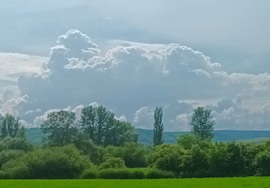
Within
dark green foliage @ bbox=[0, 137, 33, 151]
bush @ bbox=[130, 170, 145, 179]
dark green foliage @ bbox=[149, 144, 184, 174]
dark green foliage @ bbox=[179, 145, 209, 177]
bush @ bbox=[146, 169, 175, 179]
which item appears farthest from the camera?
dark green foliage @ bbox=[0, 137, 33, 151]

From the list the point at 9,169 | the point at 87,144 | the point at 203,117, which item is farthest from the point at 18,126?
the point at 9,169

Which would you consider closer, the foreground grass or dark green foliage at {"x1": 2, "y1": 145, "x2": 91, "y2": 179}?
the foreground grass

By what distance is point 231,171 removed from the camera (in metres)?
86.7

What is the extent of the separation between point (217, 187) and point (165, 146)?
51352 mm

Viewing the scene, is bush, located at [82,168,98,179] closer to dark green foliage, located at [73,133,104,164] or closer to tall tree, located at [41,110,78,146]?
dark green foliage, located at [73,133,104,164]

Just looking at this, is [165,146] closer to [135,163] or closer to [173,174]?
[173,174]

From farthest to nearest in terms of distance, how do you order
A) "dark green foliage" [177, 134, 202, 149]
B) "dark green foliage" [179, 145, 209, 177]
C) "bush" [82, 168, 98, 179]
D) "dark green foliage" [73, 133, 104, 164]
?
"dark green foliage" [73, 133, 104, 164] < "dark green foliage" [177, 134, 202, 149] < "bush" [82, 168, 98, 179] < "dark green foliage" [179, 145, 209, 177]

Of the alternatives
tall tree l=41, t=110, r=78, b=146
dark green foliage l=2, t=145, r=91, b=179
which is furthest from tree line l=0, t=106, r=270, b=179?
tall tree l=41, t=110, r=78, b=146

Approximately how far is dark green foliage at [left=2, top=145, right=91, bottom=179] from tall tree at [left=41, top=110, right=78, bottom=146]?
35.7m

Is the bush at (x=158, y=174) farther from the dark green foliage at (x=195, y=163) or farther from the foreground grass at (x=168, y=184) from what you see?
the foreground grass at (x=168, y=184)

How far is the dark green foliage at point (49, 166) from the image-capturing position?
91.3 m

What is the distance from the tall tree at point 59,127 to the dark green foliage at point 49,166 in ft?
117

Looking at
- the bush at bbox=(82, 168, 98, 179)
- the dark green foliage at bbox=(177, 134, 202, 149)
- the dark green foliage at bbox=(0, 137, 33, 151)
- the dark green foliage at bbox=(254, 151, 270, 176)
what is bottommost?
the bush at bbox=(82, 168, 98, 179)

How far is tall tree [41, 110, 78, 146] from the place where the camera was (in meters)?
130
